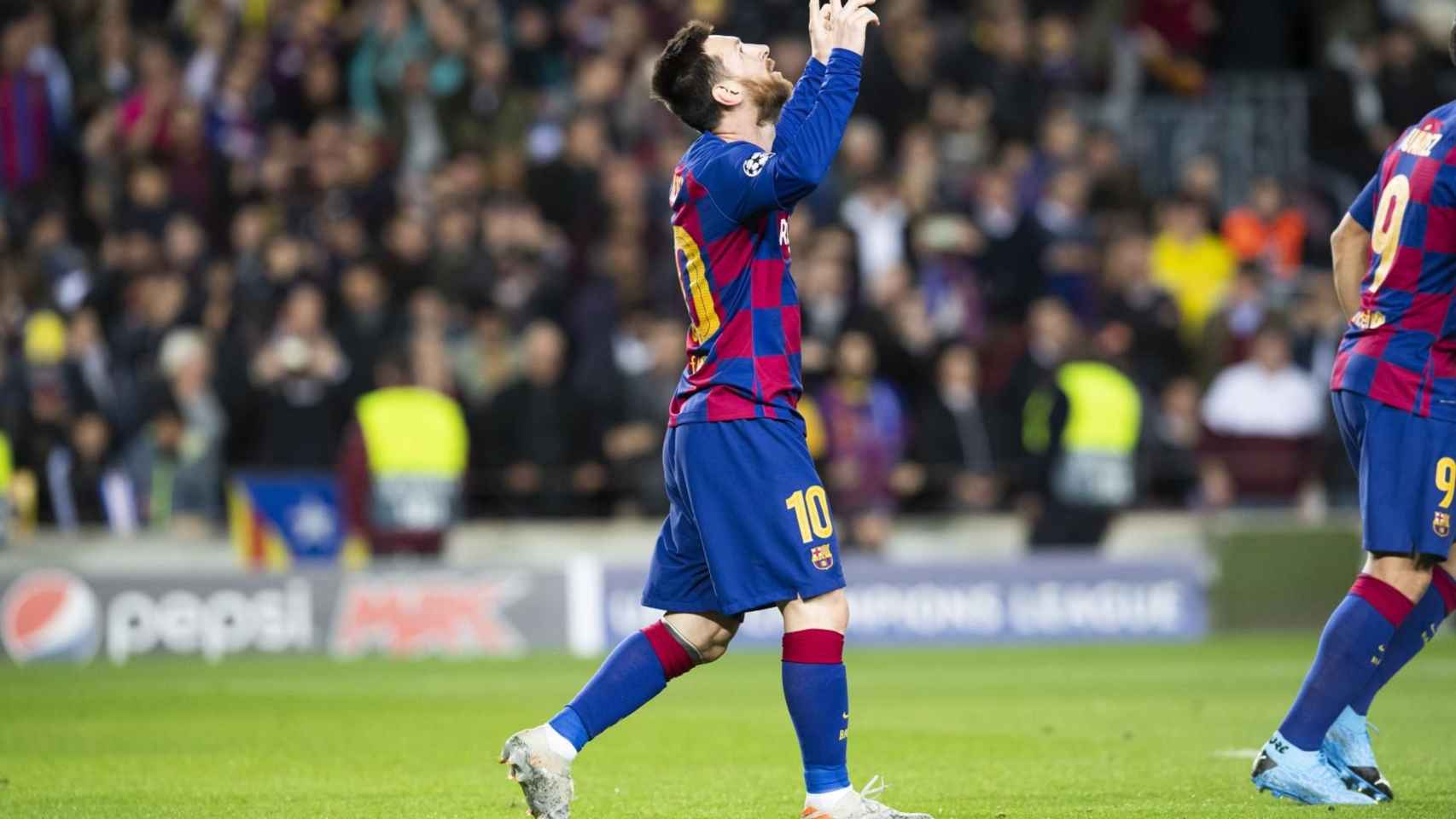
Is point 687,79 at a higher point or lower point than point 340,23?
lower

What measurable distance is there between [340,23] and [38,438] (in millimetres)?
5732

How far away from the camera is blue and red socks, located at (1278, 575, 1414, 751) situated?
743 cm

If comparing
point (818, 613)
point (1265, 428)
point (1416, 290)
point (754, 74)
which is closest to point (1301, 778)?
point (1416, 290)

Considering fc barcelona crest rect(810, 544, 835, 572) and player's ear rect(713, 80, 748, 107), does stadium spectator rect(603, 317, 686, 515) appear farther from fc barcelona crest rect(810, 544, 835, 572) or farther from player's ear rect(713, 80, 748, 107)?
fc barcelona crest rect(810, 544, 835, 572)

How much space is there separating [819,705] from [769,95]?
1.94 metres

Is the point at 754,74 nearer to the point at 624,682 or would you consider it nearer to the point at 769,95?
the point at 769,95

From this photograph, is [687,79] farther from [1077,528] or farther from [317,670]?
[1077,528]

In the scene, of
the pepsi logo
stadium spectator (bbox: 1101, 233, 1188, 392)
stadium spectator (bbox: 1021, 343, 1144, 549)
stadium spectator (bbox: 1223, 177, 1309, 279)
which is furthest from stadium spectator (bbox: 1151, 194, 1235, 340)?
the pepsi logo

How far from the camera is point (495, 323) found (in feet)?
58.6

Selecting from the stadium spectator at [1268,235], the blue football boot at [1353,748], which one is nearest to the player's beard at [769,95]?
the blue football boot at [1353,748]

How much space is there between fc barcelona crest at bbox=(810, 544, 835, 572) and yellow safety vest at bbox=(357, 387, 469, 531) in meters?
10.0

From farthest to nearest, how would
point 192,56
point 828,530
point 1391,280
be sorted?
point 192,56, point 1391,280, point 828,530

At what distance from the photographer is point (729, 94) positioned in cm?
702

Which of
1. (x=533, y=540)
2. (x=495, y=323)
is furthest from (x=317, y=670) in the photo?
(x=495, y=323)
